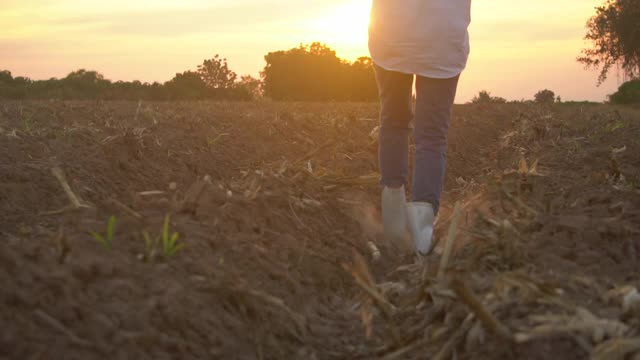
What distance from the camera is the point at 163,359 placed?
2.06 meters

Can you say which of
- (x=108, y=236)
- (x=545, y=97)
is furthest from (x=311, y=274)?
(x=545, y=97)

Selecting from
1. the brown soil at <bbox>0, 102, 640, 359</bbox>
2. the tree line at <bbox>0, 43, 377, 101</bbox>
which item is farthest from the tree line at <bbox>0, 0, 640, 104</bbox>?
the brown soil at <bbox>0, 102, 640, 359</bbox>

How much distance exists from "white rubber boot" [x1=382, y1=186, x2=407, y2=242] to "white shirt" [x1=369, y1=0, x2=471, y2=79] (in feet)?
2.14

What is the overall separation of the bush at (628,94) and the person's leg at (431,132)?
2369 cm

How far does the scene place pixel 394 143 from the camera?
396 cm

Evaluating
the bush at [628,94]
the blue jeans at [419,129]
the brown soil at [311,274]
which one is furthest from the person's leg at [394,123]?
the bush at [628,94]

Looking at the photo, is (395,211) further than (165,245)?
Yes

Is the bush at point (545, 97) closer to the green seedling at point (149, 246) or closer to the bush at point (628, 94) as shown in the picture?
the bush at point (628, 94)

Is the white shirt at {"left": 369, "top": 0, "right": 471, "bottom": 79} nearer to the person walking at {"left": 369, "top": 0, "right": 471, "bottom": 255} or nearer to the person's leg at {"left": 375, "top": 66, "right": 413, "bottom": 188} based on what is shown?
the person walking at {"left": 369, "top": 0, "right": 471, "bottom": 255}

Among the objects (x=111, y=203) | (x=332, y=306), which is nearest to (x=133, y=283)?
(x=111, y=203)

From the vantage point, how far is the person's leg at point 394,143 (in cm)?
389

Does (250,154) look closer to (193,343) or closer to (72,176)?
(72,176)

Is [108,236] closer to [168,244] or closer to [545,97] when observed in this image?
[168,244]

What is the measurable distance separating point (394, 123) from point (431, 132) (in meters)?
0.26
